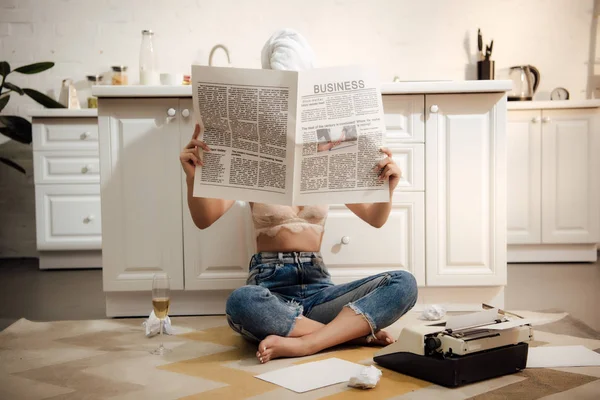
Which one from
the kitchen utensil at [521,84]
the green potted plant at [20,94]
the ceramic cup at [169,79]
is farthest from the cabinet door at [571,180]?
the green potted plant at [20,94]

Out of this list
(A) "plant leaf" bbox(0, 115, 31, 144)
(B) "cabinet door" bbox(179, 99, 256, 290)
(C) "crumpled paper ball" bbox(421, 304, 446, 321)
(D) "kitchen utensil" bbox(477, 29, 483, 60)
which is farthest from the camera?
(D) "kitchen utensil" bbox(477, 29, 483, 60)

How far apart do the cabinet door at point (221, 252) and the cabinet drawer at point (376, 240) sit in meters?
0.30

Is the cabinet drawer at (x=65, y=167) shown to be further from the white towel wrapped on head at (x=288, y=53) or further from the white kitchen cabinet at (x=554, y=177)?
the white kitchen cabinet at (x=554, y=177)

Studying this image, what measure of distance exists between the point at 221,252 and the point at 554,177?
2.12 metres

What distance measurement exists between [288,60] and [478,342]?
38.1 inches

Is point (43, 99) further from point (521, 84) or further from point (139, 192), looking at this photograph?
point (521, 84)

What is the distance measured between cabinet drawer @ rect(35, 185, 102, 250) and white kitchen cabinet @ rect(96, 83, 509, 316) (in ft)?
4.37

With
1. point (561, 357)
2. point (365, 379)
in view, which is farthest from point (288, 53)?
point (561, 357)

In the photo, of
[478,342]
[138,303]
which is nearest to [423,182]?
[478,342]

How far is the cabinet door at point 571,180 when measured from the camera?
355cm

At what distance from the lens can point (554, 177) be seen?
3.56m

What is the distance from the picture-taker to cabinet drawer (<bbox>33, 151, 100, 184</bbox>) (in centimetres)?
356

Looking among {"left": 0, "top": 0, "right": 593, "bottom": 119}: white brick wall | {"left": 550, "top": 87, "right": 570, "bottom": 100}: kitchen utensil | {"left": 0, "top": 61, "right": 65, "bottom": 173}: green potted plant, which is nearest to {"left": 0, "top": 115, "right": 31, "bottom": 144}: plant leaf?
{"left": 0, "top": 61, "right": 65, "bottom": 173}: green potted plant

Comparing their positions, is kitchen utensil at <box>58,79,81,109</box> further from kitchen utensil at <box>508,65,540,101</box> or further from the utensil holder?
kitchen utensil at <box>508,65,540,101</box>
